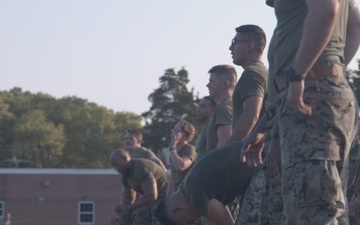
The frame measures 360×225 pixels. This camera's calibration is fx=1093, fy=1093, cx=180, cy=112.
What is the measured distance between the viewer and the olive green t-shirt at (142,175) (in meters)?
15.1

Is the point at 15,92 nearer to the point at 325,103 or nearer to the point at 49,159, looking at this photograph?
Answer: the point at 49,159

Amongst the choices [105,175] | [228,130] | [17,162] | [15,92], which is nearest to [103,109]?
[15,92]

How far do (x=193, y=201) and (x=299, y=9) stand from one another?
2.27 metres

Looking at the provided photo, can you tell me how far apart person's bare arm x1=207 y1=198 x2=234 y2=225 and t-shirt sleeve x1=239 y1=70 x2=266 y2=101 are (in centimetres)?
118

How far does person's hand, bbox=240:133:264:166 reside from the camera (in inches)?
282

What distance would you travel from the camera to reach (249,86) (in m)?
8.97

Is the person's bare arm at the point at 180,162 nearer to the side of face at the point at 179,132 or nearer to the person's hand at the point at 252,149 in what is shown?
the side of face at the point at 179,132

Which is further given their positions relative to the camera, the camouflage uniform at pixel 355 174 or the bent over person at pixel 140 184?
the bent over person at pixel 140 184

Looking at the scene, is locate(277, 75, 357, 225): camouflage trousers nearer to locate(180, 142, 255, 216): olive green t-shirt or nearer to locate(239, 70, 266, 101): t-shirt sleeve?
locate(180, 142, 255, 216): olive green t-shirt

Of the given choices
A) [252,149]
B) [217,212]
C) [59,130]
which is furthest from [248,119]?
[59,130]

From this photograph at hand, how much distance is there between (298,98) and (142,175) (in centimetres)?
929

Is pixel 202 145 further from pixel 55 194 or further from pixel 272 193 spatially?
pixel 55 194

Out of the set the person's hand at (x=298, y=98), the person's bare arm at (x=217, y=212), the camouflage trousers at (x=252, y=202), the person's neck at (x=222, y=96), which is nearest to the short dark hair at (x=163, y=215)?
the person's bare arm at (x=217, y=212)

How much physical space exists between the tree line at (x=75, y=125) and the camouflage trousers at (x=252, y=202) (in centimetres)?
7600
